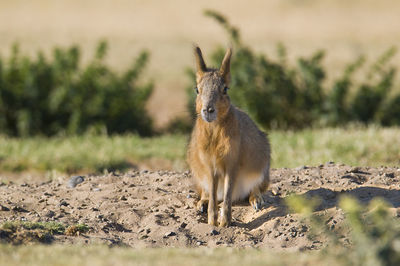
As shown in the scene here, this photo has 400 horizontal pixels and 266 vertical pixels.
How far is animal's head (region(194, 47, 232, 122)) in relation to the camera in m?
5.82

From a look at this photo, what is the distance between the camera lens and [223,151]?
6152mm

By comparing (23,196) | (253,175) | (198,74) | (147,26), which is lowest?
(147,26)

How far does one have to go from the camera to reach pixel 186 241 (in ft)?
19.5

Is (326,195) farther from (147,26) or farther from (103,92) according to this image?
(147,26)

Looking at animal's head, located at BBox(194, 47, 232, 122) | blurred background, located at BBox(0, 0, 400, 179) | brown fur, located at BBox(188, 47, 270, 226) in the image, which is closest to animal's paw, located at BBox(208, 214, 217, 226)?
brown fur, located at BBox(188, 47, 270, 226)

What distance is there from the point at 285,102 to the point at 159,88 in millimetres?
5639

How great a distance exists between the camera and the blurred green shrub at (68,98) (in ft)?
43.0

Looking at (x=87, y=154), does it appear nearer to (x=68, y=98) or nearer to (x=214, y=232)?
(x=68, y=98)

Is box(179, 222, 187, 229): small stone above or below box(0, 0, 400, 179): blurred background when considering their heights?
above

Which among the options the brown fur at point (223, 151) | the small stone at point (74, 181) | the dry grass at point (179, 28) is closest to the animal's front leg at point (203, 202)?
the brown fur at point (223, 151)

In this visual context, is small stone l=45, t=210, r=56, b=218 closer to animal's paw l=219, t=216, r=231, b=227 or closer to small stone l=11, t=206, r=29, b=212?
small stone l=11, t=206, r=29, b=212

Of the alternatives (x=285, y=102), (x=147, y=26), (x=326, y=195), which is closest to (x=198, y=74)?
(x=326, y=195)

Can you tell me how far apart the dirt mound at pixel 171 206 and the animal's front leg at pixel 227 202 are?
90 millimetres

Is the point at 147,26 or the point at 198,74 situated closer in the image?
the point at 198,74
